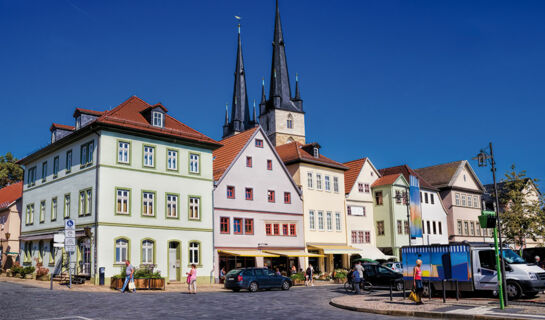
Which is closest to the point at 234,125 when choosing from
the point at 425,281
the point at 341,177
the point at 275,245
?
the point at 341,177

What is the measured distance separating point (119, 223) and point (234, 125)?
72.7 m

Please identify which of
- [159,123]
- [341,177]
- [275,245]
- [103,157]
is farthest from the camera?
[341,177]

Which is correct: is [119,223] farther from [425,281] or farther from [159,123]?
[425,281]

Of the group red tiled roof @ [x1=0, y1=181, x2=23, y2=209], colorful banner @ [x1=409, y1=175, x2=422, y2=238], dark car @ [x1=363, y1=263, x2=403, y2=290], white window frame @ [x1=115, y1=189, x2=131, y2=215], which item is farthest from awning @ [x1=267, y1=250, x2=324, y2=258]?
red tiled roof @ [x1=0, y1=181, x2=23, y2=209]

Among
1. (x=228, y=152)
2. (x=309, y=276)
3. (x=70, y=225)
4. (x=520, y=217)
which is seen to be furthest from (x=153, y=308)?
(x=520, y=217)

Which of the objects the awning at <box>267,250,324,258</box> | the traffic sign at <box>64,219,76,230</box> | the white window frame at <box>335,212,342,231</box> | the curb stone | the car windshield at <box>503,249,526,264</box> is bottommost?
the curb stone

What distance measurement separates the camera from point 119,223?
37656mm

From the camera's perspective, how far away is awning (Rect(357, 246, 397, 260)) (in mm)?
55244

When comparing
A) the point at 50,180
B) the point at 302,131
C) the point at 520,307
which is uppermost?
the point at 302,131

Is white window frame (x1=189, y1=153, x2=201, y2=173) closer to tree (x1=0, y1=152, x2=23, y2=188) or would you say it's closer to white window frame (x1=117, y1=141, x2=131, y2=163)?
white window frame (x1=117, y1=141, x2=131, y2=163)

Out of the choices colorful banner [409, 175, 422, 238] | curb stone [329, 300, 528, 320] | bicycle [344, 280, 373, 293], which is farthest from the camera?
colorful banner [409, 175, 422, 238]

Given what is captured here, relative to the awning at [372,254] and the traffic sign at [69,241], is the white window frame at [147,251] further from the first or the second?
the awning at [372,254]

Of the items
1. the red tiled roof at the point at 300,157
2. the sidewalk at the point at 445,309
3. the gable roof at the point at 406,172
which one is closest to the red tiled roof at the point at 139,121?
the red tiled roof at the point at 300,157

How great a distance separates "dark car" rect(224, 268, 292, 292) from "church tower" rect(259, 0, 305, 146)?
246ft
